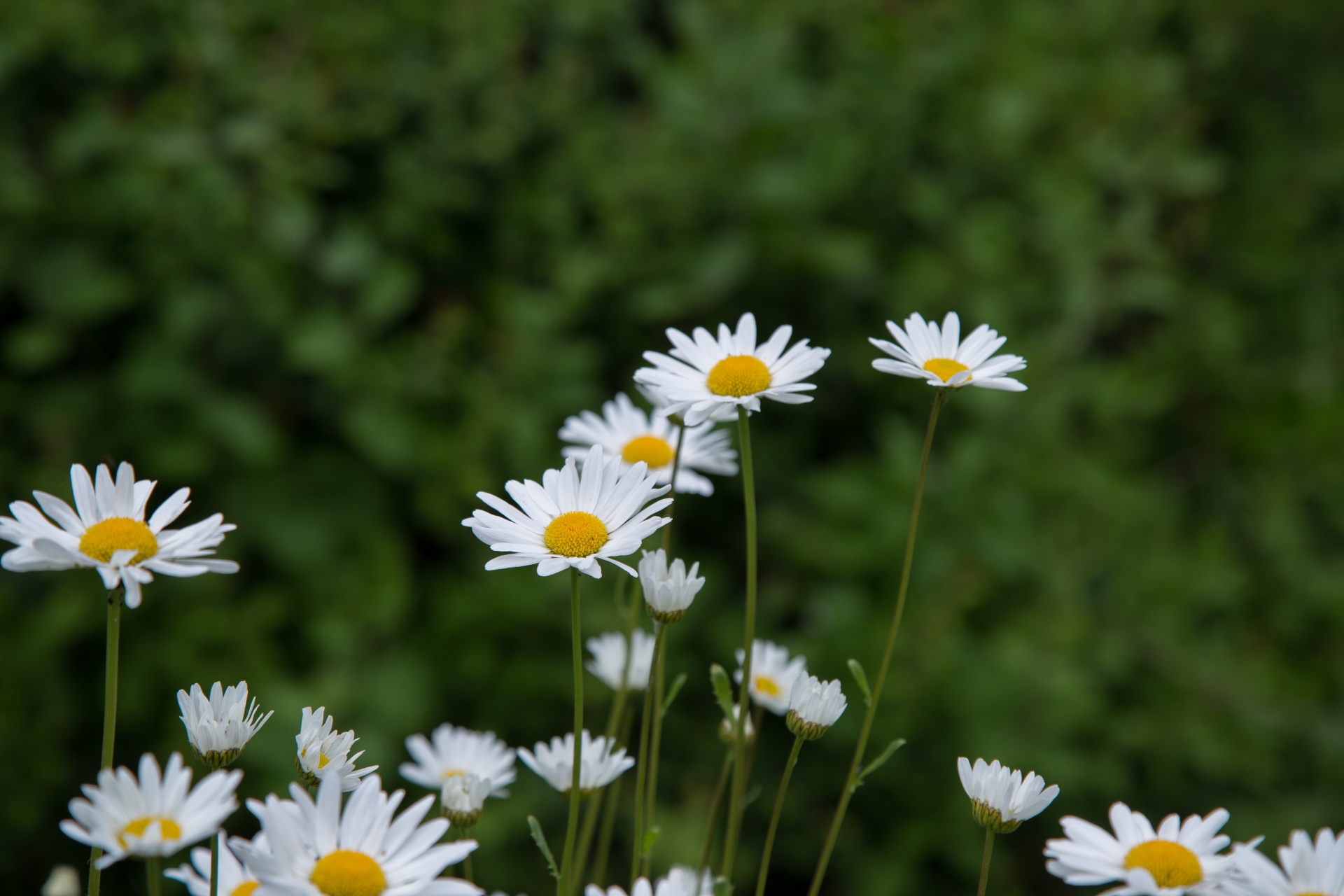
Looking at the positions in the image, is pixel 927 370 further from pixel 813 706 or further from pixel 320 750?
pixel 320 750

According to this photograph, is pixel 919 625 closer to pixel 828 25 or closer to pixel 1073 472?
pixel 1073 472

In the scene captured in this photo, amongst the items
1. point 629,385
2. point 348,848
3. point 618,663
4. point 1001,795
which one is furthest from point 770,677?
point 629,385

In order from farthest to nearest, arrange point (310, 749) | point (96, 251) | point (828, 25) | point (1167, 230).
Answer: point (1167, 230), point (828, 25), point (96, 251), point (310, 749)

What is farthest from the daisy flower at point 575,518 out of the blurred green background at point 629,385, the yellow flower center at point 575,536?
the blurred green background at point 629,385

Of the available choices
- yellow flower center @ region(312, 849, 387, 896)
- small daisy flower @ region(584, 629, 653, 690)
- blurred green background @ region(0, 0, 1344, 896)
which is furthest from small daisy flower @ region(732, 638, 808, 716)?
blurred green background @ region(0, 0, 1344, 896)

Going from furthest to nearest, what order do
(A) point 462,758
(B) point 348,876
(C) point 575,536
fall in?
(A) point 462,758 → (C) point 575,536 → (B) point 348,876

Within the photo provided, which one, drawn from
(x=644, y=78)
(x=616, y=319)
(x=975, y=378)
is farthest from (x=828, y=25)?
(x=975, y=378)
